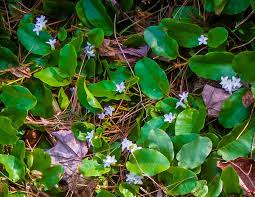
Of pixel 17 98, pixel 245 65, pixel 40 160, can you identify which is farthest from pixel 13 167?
pixel 245 65

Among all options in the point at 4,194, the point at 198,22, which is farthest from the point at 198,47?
the point at 4,194

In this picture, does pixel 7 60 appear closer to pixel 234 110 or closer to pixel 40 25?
pixel 40 25

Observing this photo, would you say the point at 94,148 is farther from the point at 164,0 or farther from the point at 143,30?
the point at 164,0

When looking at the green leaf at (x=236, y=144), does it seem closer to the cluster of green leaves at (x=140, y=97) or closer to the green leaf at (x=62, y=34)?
the cluster of green leaves at (x=140, y=97)

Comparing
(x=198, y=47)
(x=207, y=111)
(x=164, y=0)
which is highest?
(x=164, y=0)

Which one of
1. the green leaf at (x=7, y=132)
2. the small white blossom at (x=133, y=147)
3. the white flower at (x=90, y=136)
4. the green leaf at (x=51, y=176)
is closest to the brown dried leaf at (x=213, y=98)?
the small white blossom at (x=133, y=147)

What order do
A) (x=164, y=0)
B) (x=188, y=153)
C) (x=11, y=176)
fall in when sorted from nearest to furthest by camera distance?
(x=188, y=153), (x=11, y=176), (x=164, y=0)
